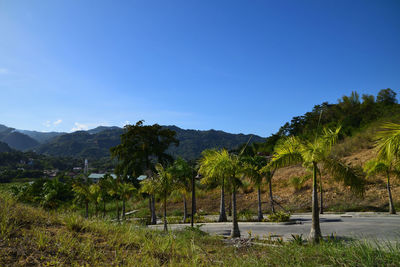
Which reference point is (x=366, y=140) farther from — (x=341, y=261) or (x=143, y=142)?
(x=341, y=261)

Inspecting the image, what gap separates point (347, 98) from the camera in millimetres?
62906

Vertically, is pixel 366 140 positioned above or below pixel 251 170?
above

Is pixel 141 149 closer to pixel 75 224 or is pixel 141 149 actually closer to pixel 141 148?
pixel 141 148

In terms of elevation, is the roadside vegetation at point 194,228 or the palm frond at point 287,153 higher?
the palm frond at point 287,153

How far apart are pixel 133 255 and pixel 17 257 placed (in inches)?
82.1

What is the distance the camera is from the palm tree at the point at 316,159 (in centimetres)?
962

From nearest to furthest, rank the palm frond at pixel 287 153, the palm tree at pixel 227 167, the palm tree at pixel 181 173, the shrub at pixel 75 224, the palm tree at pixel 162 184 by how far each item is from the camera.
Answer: the shrub at pixel 75 224 → the palm frond at pixel 287 153 → the palm tree at pixel 227 167 → the palm tree at pixel 162 184 → the palm tree at pixel 181 173

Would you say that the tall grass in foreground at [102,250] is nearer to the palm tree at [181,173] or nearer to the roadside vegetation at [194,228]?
the roadside vegetation at [194,228]

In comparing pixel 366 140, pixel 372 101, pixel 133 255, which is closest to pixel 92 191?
pixel 133 255

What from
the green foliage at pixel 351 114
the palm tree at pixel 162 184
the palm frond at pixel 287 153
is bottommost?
the palm tree at pixel 162 184

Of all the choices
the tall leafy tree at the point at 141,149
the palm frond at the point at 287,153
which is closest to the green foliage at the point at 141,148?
the tall leafy tree at the point at 141,149

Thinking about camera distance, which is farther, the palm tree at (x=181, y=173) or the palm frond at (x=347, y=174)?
the palm tree at (x=181, y=173)

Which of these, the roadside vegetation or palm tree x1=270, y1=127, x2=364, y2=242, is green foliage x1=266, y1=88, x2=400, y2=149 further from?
palm tree x1=270, y1=127, x2=364, y2=242

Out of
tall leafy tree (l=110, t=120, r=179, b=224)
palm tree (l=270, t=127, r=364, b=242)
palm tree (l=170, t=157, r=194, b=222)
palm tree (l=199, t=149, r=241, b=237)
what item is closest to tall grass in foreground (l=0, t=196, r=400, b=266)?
palm tree (l=270, t=127, r=364, b=242)
